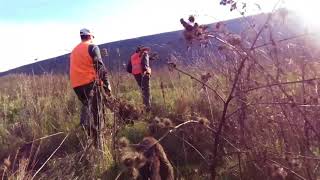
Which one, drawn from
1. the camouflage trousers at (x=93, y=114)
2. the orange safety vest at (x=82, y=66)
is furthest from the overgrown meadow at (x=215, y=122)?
the orange safety vest at (x=82, y=66)

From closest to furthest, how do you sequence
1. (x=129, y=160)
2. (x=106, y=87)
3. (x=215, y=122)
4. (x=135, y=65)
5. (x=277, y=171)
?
(x=129, y=160) < (x=277, y=171) < (x=215, y=122) < (x=106, y=87) < (x=135, y=65)

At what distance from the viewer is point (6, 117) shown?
10422 mm

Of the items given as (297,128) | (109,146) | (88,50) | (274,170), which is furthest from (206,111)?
(274,170)

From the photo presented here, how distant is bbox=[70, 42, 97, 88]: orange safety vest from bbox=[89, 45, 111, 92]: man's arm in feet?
0.34

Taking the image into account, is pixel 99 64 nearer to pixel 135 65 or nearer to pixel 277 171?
pixel 135 65

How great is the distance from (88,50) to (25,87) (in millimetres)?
2088

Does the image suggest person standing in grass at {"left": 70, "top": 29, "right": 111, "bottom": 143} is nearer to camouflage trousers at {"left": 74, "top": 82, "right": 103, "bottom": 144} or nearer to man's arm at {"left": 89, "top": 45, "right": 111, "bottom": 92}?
man's arm at {"left": 89, "top": 45, "right": 111, "bottom": 92}

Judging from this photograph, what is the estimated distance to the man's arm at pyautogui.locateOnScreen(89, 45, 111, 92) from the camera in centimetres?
807

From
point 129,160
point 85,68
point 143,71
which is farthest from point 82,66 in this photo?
point 129,160

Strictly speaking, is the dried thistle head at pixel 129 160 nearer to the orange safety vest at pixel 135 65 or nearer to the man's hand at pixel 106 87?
the man's hand at pixel 106 87

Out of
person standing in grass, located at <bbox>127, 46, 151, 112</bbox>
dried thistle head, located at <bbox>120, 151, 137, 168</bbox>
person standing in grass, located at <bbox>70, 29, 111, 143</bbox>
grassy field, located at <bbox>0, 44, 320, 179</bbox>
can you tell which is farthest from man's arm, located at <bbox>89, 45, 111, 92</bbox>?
dried thistle head, located at <bbox>120, 151, 137, 168</bbox>

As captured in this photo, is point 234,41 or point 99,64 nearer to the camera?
point 234,41

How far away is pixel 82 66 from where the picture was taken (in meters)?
8.68

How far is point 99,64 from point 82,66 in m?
0.52
